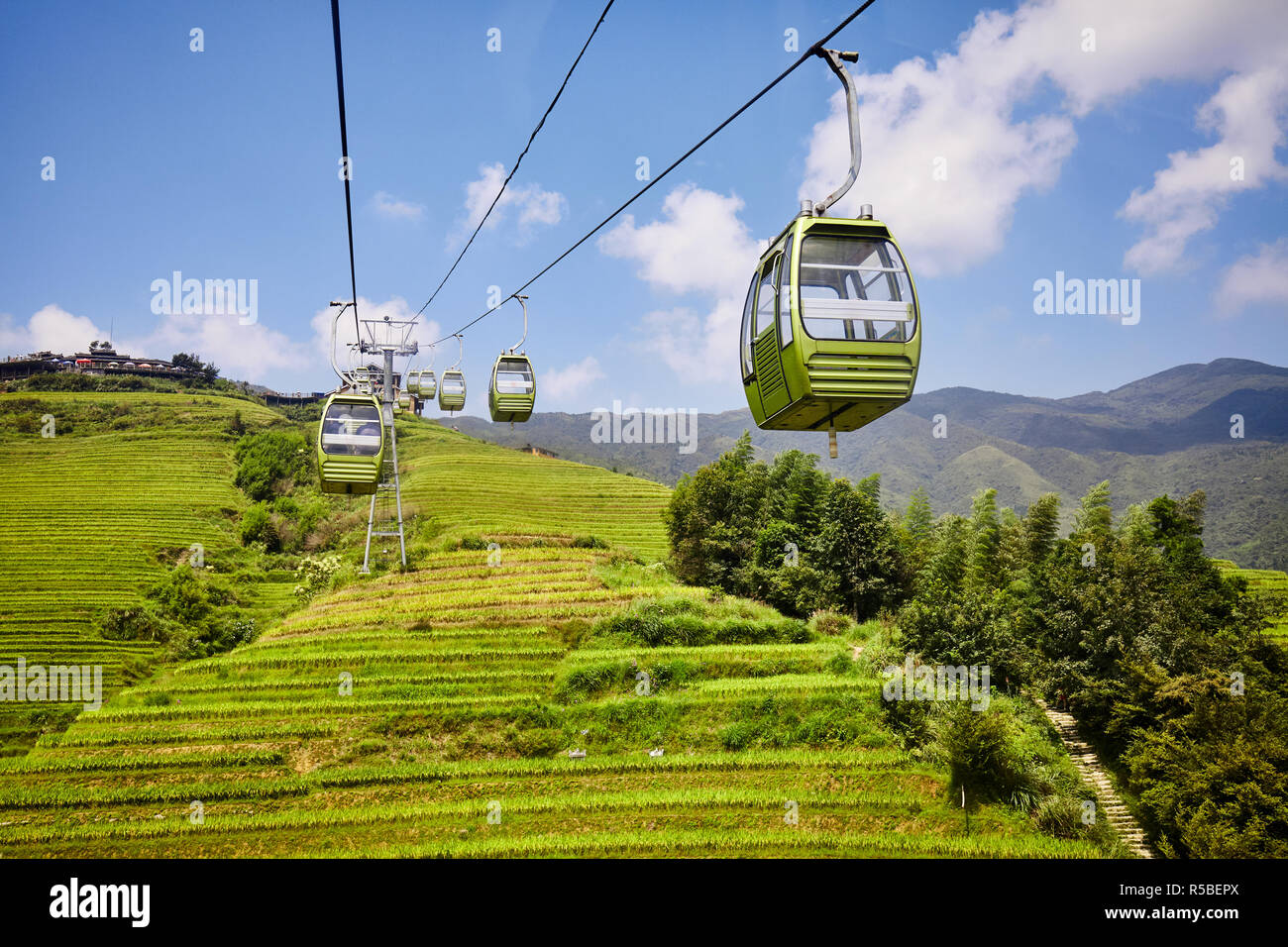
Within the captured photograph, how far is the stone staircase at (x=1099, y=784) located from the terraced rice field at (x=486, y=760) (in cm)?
625

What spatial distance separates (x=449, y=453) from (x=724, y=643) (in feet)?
195

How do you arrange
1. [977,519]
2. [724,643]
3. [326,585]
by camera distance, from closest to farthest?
[724,643], [326,585], [977,519]

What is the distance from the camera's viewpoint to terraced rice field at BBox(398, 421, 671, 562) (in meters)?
59.7

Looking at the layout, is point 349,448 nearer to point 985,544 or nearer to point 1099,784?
point 1099,784

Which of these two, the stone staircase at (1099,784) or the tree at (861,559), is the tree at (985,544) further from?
the stone staircase at (1099,784)

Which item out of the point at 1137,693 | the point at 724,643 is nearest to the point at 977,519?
the point at 1137,693

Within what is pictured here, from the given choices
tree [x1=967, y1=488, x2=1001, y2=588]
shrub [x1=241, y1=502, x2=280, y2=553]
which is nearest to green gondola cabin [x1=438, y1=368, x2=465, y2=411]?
tree [x1=967, y1=488, x2=1001, y2=588]

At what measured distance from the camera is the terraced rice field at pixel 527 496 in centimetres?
5966

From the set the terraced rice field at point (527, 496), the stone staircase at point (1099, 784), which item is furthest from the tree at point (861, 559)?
the terraced rice field at point (527, 496)

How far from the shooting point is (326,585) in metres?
47.3

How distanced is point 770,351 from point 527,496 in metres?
66.0

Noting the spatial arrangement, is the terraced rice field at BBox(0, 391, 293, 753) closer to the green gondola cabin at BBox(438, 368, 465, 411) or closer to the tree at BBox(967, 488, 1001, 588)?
the green gondola cabin at BBox(438, 368, 465, 411)
